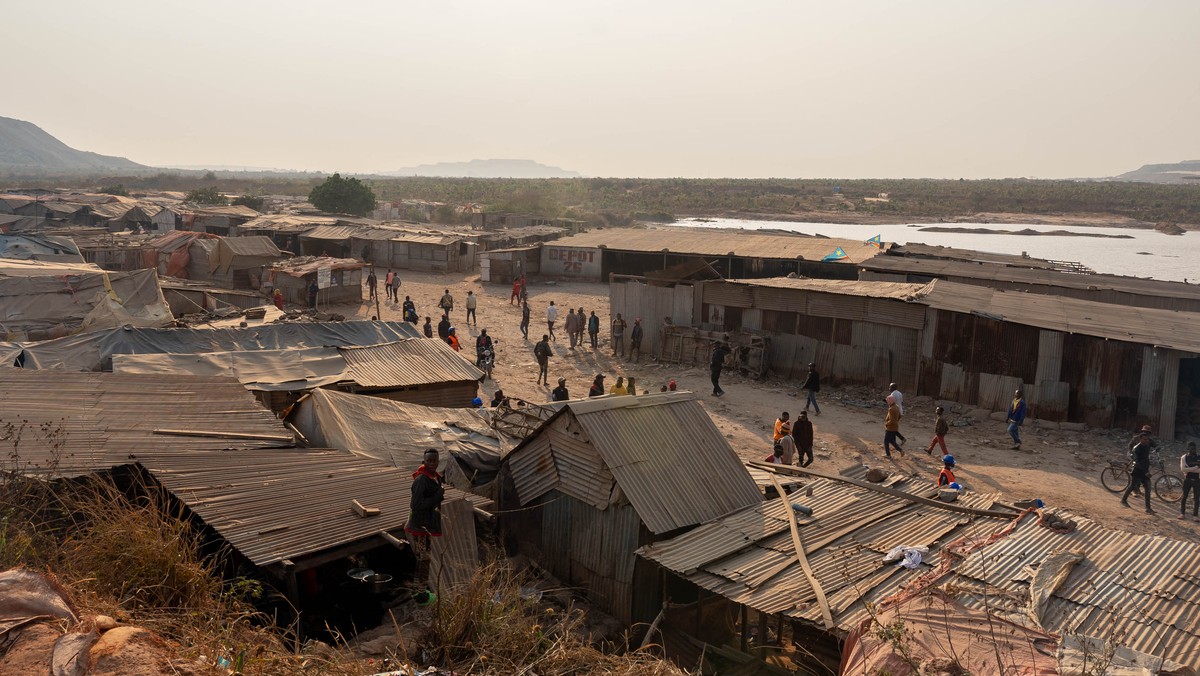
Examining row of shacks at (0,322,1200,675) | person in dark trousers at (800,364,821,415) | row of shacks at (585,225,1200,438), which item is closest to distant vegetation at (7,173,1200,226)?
row of shacks at (585,225,1200,438)

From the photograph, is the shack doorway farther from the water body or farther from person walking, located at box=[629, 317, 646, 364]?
the water body

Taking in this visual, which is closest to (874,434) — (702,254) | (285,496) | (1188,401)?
(1188,401)

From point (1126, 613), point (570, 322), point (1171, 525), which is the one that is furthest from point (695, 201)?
point (1126, 613)

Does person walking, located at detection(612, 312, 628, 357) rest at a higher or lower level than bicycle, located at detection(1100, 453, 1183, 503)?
higher

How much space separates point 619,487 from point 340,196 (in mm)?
54848

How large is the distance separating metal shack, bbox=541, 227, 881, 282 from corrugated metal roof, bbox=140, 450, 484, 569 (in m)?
19.3

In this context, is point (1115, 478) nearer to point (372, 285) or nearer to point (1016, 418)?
point (1016, 418)

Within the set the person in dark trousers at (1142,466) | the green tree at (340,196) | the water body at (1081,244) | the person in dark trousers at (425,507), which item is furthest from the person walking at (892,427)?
the green tree at (340,196)

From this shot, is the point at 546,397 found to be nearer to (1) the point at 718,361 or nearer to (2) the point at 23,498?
(1) the point at 718,361

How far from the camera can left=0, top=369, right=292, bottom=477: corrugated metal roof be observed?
26.7 ft

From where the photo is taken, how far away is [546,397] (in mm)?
18578

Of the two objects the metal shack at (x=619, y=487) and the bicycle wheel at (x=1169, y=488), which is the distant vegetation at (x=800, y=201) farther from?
the metal shack at (x=619, y=487)

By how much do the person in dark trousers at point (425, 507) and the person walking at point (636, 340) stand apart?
1509 centimetres

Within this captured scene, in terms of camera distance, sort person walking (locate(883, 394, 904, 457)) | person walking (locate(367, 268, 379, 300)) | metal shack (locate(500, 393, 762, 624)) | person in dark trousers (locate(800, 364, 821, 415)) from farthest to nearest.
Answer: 1. person walking (locate(367, 268, 379, 300))
2. person in dark trousers (locate(800, 364, 821, 415))
3. person walking (locate(883, 394, 904, 457))
4. metal shack (locate(500, 393, 762, 624))
